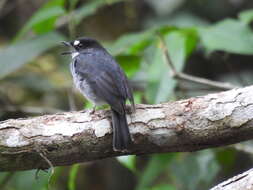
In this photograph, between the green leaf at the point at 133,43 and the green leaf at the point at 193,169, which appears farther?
the green leaf at the point at 193,169

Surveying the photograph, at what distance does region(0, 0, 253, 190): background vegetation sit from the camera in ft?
14.4

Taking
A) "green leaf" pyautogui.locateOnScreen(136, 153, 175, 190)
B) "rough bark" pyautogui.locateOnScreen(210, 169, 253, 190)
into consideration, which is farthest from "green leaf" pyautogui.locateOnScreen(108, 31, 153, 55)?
"rough bark" pyautogui.locateOnScreen(210, 169, 253, 190)

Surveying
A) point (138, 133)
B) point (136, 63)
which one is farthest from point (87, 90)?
point (138, 133)

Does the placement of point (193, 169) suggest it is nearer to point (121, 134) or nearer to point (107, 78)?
point (107, 78)

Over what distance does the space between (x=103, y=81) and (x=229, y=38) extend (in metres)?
1.03

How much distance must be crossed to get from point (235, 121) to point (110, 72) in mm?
1162

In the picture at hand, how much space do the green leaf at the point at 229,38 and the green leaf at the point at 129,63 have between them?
545mm

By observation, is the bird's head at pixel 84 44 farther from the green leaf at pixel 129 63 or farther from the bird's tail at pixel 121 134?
the bird's tail at pixel 121 134

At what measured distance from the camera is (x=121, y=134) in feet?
10.8

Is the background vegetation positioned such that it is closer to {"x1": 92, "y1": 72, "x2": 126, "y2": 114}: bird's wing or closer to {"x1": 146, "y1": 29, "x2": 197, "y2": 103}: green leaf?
{"x1": 146, "y1": 29, "x2": 197, "y2": 103}: green leaf

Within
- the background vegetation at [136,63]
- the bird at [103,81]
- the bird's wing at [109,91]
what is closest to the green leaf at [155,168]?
the background vegetation at [136,63]

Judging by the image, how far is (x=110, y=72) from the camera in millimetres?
4258

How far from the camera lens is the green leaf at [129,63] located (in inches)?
175

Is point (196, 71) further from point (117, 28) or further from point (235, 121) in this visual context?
point (235, 121)
